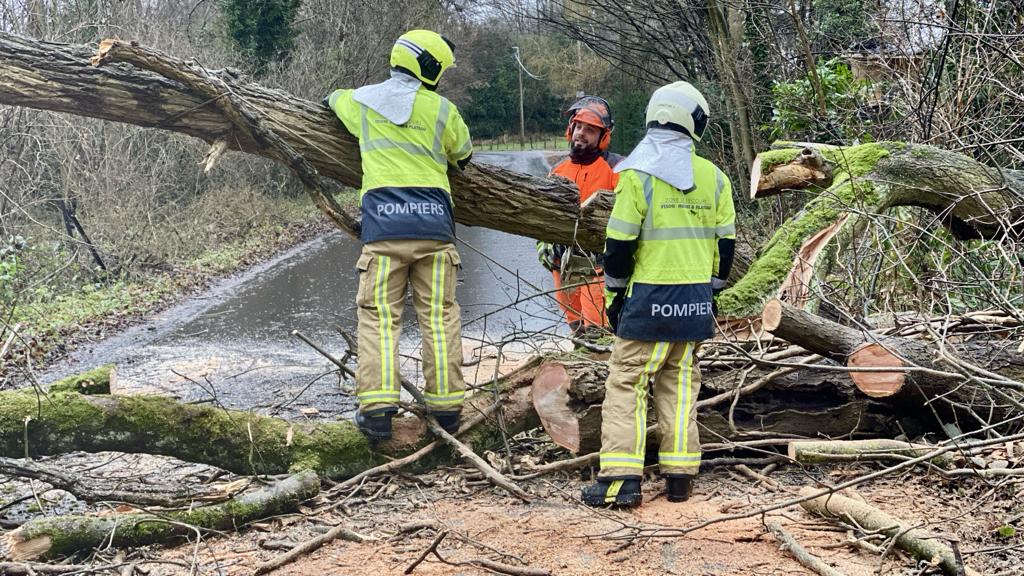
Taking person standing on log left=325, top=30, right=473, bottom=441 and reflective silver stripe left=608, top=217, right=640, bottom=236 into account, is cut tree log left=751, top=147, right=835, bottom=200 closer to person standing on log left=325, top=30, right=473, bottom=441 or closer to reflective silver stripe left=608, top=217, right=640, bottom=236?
reflective silver stripe left=608, top=217, right=640, bottom=236

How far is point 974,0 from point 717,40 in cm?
564

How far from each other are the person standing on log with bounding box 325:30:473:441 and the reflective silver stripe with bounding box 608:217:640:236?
102 cm

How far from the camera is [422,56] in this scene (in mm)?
5121

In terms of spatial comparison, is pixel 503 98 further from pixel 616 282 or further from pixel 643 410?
pixel 643 410

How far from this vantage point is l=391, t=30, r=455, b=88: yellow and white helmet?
510 centimetres

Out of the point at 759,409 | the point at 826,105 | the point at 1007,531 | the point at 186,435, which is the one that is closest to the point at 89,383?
the point at 186,435

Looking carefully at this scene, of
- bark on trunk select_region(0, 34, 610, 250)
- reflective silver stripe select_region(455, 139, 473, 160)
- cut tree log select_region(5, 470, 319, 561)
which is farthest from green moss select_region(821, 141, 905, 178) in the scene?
cut tree log select_region(5, 470, 319, 561)

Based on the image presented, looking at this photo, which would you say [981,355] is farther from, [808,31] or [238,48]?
[238,48]

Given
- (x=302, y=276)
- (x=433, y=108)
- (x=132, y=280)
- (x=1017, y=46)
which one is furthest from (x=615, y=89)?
(x=433, y=108)

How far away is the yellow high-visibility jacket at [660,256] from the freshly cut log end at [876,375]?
0.75 metres

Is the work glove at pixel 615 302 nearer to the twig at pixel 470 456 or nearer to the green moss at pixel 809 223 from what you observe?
the twig at pixel 470 456

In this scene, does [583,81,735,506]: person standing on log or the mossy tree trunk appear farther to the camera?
the mossy tree trunk

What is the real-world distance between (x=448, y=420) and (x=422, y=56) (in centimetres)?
192

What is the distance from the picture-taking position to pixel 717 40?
14.3m
